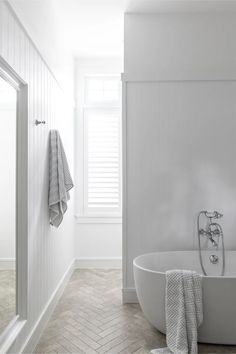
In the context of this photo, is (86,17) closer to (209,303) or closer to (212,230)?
(212,230)

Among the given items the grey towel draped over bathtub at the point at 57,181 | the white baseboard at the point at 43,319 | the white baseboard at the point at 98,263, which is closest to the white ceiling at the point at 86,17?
the grey towel draped over bathtub at the point at 57,181

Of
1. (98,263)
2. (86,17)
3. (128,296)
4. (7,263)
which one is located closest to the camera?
(7,263)

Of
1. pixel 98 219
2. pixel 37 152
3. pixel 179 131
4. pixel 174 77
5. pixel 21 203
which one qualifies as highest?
pixel 174 77

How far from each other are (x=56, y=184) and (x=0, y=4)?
5.13 ft

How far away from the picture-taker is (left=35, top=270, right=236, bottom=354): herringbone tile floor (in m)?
2.54

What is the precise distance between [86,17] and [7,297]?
2966mm

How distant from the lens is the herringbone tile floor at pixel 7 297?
205cm

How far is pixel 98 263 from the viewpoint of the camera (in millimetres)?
4777

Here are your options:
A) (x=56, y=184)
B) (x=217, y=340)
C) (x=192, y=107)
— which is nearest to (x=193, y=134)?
(x=192, y=107)

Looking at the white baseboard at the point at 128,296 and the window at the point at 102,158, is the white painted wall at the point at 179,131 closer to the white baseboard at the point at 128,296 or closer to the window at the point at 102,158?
the white baseboard at the point at 128,296

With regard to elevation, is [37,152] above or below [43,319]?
above

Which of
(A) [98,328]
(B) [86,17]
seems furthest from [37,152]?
(B) [86,17]

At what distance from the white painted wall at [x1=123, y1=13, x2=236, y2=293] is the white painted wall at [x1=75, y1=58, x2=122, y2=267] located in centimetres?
128

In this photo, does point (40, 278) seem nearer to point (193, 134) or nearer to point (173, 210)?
point (173, 210)
